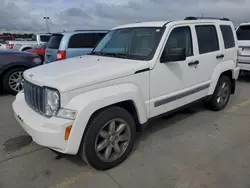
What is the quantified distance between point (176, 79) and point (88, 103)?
169cm

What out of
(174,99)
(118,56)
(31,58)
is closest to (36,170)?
(118,56)

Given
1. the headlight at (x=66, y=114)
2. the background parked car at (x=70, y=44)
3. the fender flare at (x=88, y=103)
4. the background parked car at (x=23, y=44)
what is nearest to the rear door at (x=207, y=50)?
the fender flare at (x=88, y=103)

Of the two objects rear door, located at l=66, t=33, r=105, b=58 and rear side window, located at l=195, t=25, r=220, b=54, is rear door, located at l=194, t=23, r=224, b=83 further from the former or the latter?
rear door, located at l=66, t=33, r=105, b=58

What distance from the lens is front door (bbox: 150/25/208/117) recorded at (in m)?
3.39

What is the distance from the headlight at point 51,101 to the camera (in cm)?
260

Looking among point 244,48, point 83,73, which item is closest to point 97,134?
point 83,73

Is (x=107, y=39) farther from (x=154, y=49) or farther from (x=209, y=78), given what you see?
(x=209, y=78)

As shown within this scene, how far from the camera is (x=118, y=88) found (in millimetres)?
2879

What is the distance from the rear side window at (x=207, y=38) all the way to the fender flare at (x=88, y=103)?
199 centimetres

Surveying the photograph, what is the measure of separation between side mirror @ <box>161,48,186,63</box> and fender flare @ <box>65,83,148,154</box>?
2.69 ft

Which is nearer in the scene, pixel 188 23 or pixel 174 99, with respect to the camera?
pixel 174 99

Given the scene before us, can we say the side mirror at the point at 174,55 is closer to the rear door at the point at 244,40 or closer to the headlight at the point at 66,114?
the headlight at the point at 66,114

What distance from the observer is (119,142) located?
10.2 feet

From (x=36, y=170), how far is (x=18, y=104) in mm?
981
